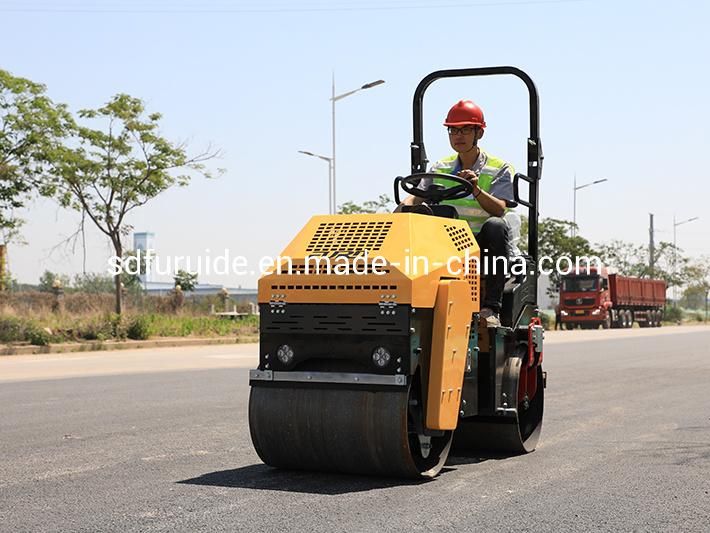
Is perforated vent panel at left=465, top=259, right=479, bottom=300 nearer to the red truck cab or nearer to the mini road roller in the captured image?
the mini road roller

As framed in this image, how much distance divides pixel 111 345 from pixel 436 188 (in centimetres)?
1895

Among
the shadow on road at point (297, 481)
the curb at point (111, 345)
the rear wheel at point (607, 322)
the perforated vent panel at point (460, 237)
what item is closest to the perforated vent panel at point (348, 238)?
the perforated vent panel at point (460, 237)

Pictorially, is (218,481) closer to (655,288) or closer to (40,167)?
(40,167)

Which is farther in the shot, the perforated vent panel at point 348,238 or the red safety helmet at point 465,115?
the red safety helmet at point 465,115

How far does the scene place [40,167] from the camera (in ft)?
90.3

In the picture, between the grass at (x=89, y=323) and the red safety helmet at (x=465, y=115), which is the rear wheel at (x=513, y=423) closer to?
the red safety helmet at (x=465, y=115)

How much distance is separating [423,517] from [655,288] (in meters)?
63.2

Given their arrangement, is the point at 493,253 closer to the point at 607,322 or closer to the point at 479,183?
the point at 479,183

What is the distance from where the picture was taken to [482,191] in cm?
766

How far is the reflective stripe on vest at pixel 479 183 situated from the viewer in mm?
7844

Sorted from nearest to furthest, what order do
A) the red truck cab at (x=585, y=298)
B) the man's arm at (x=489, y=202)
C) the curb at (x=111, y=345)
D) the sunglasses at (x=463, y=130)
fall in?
the man's arm at (x=489, y=202) < the sunglasses at (x=463, y=130) < the curb at (x=111, y=345) < the red truck cab at (x=585, y=298)

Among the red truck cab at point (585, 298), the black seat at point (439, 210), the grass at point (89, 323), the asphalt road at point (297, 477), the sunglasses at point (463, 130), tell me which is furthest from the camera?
the red truck cab at point (585, 298)

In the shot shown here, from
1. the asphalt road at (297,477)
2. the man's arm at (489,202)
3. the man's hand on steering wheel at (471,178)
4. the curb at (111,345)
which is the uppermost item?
the man's hand on steering wheel at (471,178)

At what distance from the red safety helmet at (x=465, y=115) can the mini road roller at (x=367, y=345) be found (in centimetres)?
101
